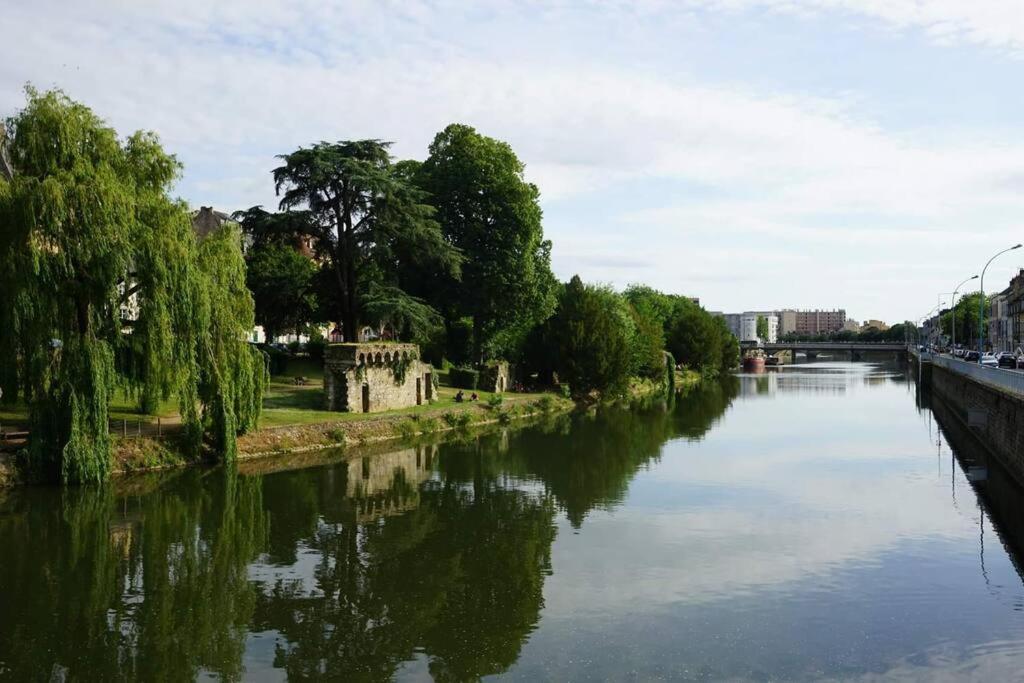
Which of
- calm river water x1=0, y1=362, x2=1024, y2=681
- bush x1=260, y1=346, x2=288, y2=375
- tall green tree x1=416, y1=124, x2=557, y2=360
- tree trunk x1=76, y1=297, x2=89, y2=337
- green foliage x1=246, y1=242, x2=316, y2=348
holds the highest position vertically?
tall green tree x1=416, y1=124, x2=557, y2=360

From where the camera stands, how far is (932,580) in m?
20.1

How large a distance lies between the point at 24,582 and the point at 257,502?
9395 millimetres

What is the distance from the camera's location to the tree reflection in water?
15641mm

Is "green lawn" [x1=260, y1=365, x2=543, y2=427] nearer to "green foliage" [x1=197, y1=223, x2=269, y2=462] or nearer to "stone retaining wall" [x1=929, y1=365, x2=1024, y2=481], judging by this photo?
"green foliage" [x1=197, y1=223, x2=269, y2=462]

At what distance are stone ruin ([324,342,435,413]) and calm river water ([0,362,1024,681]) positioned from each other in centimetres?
986

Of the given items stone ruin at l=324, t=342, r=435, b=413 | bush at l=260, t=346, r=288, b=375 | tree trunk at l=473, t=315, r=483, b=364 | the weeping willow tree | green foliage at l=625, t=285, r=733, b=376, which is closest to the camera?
the weeping willow tree

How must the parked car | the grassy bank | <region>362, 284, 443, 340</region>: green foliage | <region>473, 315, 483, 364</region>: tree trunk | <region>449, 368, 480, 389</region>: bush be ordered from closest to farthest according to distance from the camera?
the grassy bank < <region>362, 284, 443, 340</region>: green foliage < the parked car < <region>449, 368, 480, 389</region>: bush < <region>473, 315, 483, 364</region>: tree trunk

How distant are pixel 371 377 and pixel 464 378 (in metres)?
14.9

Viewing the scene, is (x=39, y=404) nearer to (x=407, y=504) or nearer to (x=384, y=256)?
(x=407, y=504)

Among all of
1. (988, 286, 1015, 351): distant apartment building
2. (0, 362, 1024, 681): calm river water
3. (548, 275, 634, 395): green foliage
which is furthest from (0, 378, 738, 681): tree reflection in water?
(988, 286, 1015, 351): distant apartment building

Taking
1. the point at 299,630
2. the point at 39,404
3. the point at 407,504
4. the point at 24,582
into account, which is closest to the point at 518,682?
the point at 299,630

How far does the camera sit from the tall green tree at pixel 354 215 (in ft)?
160

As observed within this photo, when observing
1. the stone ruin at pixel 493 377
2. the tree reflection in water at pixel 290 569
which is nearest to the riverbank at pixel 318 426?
the stone ruin at pixel 493 377

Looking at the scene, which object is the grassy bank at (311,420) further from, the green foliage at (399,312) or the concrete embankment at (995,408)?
the concrete embankment at (995,408)
